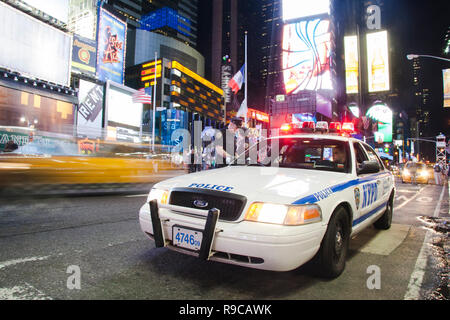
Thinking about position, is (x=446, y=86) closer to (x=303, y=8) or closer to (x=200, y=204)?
(x=200, y=204)

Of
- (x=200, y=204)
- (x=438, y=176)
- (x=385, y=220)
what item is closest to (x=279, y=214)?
(x=200, y=204)

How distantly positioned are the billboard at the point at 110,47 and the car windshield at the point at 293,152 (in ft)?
124

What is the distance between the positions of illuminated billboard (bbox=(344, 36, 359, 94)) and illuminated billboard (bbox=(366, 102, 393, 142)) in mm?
7105

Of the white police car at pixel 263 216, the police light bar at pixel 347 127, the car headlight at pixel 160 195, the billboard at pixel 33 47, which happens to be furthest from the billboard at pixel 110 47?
the white police car at pixel 263 216

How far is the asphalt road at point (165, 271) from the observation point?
7.55 ft

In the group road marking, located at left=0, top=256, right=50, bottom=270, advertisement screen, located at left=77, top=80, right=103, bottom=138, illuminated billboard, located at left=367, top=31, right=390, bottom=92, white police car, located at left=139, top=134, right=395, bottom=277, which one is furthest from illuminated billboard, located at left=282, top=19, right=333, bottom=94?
road marking, located at left=0, top=256, right=50, bottom=270

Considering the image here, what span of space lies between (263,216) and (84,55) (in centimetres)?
3974

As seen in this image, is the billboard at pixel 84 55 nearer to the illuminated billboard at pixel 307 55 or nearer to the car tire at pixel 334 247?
the illuminated billboard at pixel 307 55

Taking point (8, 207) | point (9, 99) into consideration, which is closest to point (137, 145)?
point (8, 207)

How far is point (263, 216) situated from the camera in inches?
89.4

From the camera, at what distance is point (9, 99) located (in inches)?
843

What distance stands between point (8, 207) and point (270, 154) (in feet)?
19.6

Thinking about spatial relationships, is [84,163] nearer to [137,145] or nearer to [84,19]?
[137,145]
